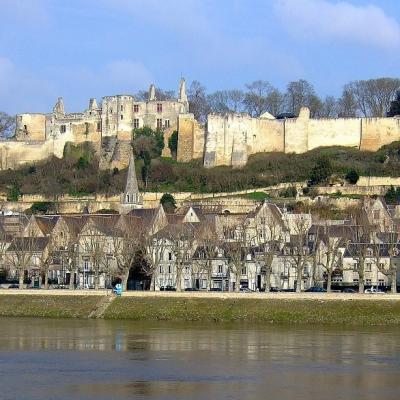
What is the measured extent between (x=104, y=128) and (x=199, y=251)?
32.4m

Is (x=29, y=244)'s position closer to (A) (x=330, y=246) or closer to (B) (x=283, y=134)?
(A) (x=330, y=246)

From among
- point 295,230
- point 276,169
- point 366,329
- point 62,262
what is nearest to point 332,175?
point 276,169

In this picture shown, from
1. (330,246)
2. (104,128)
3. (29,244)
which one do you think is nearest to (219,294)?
(330,246)

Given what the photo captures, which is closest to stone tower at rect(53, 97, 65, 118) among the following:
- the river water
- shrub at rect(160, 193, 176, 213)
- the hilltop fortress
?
the hilltop fortress

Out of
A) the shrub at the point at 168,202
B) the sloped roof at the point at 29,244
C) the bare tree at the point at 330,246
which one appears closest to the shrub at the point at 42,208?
the shrub at the point at 168,202

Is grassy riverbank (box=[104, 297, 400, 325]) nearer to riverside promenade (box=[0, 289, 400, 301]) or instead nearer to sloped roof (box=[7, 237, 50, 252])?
riverside promenade (box=[0, 289, 400, 301])

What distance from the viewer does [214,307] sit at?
5331 cm

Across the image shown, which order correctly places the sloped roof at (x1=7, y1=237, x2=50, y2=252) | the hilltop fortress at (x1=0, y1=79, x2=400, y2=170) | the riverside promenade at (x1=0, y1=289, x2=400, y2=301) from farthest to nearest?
1. the hilltop fortress at (x1=0, y1=79, x2=400, y2=170)
2. the sloped roof at (x1=7, y1=237, x2=50, y2=252)
3. the riverside promenade at (x1=0, y1=289, x2=400, y2=301)

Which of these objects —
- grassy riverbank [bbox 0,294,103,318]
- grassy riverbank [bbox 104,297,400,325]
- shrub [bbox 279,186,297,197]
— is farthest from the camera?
shrub [bbox 279,186,297,197]

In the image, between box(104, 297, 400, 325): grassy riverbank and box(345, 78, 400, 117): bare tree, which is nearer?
box(104, 297, 400, 325): grassy riverbank

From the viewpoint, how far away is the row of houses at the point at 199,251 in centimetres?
6234

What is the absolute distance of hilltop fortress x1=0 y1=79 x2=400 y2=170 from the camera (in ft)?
299

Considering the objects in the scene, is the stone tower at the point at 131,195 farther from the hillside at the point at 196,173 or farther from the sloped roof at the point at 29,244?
the sloped roof at the point at 29,244

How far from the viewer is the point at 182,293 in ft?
182
